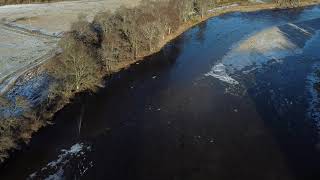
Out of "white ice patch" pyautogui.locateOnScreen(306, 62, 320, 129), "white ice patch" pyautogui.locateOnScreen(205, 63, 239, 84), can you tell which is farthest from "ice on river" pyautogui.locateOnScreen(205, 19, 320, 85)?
"white ice patch" pyautogui.locateOnScreen(306, 62, 320, 129)

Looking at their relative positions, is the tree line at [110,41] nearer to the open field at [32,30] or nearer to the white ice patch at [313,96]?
the open field at [32,30]

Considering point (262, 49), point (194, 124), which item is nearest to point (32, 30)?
point (262, 49)

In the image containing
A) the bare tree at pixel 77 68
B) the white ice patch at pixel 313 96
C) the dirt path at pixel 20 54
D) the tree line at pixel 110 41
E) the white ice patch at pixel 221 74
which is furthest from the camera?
the white ice patch at pixel 221 74

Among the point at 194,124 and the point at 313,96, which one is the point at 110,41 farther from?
the point at 313,96

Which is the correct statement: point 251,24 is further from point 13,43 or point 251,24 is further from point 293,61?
point 13,43

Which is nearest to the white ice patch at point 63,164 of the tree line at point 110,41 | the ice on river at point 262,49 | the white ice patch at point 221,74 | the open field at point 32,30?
the tree line at point 110,41

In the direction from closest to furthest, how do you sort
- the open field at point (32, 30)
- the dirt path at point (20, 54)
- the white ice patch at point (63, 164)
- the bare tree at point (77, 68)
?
1. the white ice patch at point (63, 164)
2. the bare tree at point (77, 68)
3. the dirt path at point (20, 54)
4. the open field at point (32, 30)
